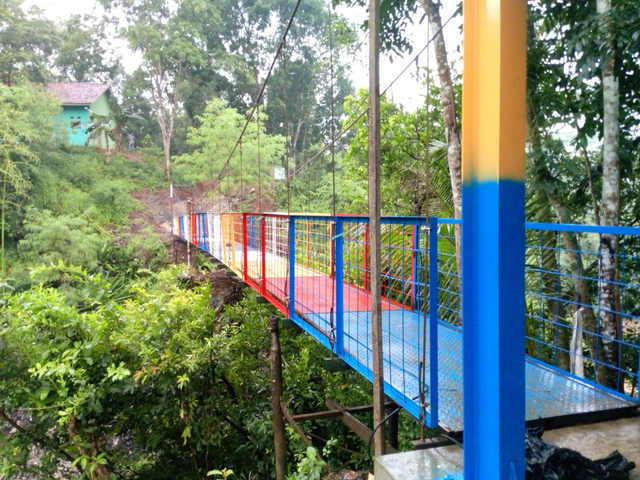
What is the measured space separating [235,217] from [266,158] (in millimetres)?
8951

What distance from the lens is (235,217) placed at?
489 cm

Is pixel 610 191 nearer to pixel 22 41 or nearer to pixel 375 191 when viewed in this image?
pixel 375 191

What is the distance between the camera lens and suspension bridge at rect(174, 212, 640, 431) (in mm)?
1620

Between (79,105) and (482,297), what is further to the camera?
(79,105)

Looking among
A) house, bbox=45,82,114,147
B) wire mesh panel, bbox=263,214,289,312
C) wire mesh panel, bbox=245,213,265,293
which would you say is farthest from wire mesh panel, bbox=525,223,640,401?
house, bbox=45,82,114,147

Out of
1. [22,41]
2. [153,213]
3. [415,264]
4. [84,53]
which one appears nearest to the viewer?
[415,264]

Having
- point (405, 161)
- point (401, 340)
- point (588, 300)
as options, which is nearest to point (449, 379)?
point (401, 340)

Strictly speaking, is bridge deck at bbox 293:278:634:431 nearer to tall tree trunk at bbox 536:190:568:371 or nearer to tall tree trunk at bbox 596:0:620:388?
tall tree trunk at bbox 596:0:620:388

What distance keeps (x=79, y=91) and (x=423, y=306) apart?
2135cm

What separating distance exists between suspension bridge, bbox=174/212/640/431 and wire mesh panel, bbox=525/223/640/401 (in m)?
0.01

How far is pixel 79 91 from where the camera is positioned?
63.0 feet

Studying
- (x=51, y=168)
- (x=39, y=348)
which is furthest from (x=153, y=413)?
(x=51, y=168)

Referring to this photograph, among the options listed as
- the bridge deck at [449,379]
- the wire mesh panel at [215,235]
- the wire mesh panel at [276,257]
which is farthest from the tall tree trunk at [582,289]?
the wire mesh panel at [215,235]

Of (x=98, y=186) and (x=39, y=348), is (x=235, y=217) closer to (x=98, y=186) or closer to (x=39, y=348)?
(x=39, y=348)
